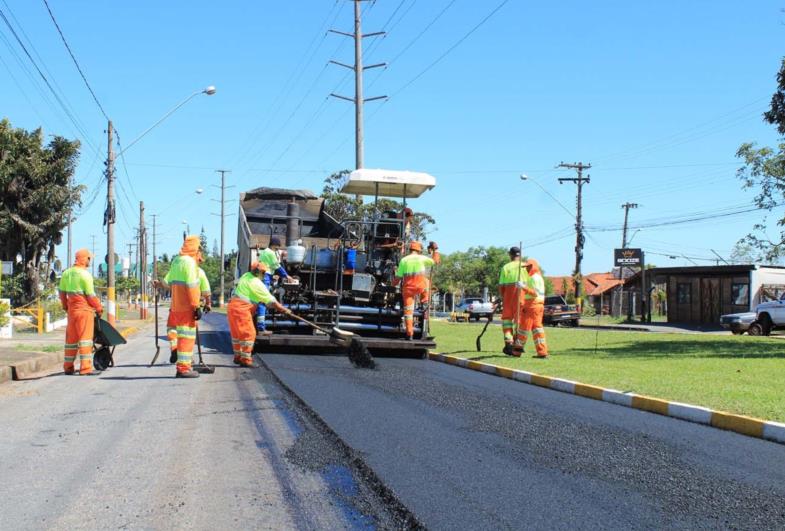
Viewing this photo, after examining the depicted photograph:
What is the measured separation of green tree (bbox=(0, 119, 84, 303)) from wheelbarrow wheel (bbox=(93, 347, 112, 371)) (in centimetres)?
1669

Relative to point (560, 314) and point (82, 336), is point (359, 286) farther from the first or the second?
point (560, 314)

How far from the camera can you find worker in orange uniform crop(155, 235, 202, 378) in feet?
32.0

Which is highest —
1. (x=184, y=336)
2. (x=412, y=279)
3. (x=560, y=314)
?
(x=412, y=279)

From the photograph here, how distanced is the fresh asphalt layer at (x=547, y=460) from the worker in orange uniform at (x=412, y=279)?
3.85 meters

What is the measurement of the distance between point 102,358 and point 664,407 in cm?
744

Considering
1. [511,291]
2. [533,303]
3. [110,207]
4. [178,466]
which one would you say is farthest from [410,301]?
[110,207]

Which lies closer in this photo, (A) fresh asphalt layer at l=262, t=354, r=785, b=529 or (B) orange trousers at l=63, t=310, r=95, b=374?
(A) fresh asphalt layer at l=262, t=354, r=785, b=529

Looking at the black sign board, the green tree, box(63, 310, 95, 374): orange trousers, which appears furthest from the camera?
the black sign board

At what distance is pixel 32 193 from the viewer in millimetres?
25672

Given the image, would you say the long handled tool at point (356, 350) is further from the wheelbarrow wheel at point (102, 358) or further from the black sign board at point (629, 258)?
the black sign board at point (629, 258)

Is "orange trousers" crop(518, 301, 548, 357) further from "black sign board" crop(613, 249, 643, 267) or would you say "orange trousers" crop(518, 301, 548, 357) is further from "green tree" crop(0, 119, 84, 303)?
"black sign board" crop(613, 249, 643, 267)

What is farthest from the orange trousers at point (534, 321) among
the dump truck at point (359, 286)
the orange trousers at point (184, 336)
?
the orange trousers at point (184, 336)

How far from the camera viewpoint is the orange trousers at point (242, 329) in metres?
11.0

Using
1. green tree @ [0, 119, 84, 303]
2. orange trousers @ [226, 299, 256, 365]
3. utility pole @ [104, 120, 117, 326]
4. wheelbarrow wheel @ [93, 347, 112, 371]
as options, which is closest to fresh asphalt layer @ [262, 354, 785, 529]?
orange trousers @ [226, 299, 256, 365]
